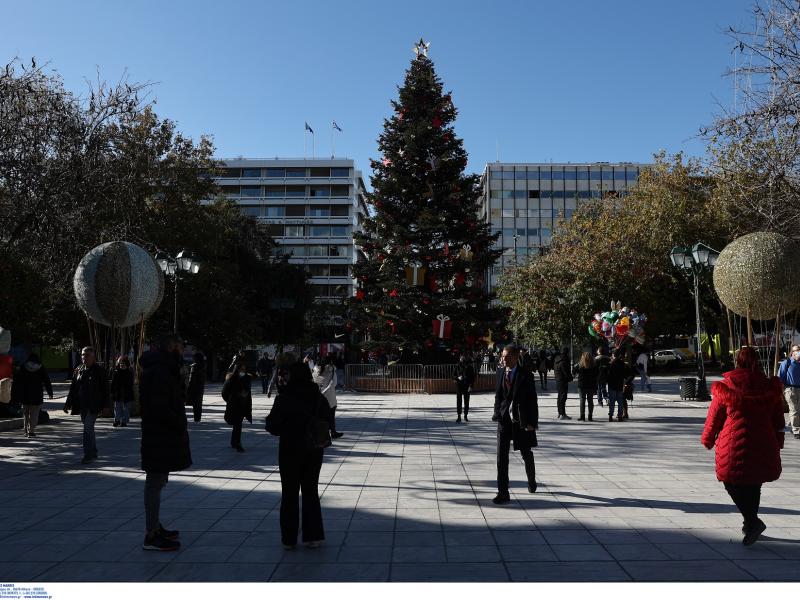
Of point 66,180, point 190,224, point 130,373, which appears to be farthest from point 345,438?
point 190,224

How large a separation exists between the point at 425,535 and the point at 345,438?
760 centimetres

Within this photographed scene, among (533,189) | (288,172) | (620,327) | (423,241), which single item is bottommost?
(620,327)

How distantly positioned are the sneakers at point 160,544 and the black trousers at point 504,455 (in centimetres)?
338

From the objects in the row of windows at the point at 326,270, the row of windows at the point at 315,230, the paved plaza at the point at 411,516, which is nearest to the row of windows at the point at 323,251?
the row of windows at the point at 326,270

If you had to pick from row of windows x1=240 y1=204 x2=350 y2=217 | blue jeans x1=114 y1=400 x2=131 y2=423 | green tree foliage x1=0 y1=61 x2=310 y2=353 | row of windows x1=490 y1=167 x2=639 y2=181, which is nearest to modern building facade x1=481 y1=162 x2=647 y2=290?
row of windows x1=490 y1=167 x2=639 y2=181

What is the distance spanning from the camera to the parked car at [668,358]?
1998 inches

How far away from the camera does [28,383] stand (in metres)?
13.1

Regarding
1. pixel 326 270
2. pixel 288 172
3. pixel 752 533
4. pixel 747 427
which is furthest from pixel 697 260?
pixel 288 172

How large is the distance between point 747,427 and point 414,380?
2250 cm

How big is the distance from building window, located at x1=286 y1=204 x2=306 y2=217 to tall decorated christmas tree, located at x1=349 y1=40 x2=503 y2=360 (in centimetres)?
6401

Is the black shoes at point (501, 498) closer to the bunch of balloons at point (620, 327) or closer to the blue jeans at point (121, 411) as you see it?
the blue jeans at point (121, 411)

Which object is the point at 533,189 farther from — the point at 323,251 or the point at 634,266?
the point at 634,266

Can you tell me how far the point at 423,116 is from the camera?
3083 centimetres

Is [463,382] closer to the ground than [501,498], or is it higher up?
higher up
